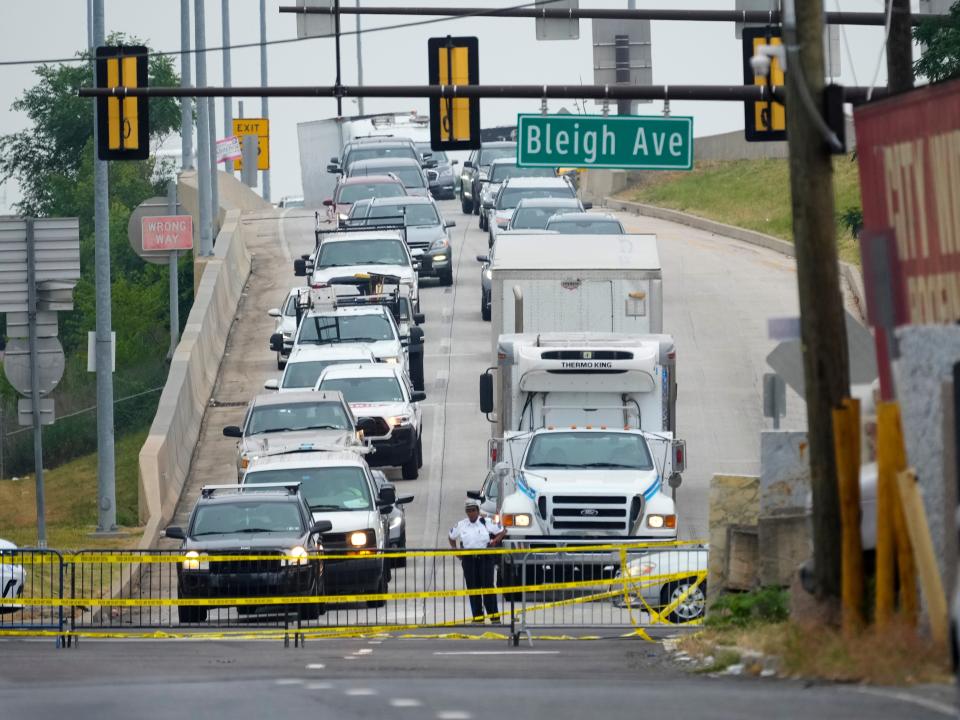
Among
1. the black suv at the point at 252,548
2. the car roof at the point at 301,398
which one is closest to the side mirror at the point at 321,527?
the black suv at the point at 252,548

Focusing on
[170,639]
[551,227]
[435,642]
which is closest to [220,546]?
[170,639]

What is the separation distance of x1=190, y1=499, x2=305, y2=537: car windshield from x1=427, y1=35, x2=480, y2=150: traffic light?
5.26 m

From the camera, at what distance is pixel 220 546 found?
20.9 m

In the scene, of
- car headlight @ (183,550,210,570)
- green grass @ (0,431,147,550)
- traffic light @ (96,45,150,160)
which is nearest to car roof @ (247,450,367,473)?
green grass @ (0,431,147,550)

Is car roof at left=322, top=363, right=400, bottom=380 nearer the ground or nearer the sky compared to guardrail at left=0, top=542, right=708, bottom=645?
nearer the sky

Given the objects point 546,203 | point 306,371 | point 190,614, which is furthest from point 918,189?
point 546,203

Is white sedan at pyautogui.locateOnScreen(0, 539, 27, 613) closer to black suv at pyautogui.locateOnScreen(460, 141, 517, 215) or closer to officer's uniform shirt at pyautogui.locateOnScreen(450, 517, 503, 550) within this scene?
officer's uniform shirt at pyautogui.locateOnScreen(450, 517, 503, 550)

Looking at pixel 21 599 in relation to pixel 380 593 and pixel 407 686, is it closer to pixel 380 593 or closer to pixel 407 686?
pixel 380 593

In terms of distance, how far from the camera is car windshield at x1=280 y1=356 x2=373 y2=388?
3219 cm

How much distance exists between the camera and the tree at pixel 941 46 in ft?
110

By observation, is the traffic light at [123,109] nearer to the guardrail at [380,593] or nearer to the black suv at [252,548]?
the black suv at [252,548]

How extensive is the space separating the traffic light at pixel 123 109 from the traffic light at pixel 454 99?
353cm

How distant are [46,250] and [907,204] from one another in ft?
42.9

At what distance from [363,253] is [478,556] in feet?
64.3
